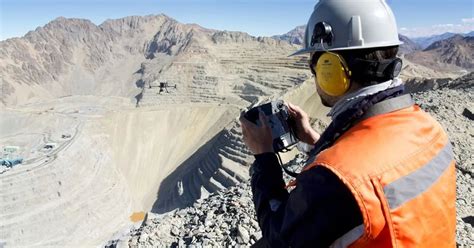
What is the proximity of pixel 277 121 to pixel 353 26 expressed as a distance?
53cm

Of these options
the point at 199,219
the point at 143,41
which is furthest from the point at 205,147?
the point at 143,41

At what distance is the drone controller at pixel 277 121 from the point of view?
1.95 meters

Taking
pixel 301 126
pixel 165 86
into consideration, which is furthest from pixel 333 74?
pixel 165 86

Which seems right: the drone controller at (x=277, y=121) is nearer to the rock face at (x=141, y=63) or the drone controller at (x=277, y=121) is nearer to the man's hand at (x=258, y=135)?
the man's hand at (x=258, y=135)

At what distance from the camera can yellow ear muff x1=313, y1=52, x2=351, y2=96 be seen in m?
1.70

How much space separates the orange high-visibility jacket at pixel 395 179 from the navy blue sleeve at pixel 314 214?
28mm

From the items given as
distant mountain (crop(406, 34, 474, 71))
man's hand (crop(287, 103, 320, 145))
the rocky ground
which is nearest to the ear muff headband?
man's hand (crop(287, 103, 320, 145))

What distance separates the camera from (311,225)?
4.60ft

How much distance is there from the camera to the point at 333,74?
1.71 metres

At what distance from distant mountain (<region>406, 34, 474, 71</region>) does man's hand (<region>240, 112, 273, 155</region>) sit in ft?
331

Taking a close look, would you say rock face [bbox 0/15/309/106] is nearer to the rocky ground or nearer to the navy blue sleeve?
the rocky ground

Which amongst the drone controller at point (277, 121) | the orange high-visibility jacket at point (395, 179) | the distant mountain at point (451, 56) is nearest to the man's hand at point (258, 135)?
the drone controller at point (277, 121)

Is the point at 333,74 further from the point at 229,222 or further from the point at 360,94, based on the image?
the point at 229,222

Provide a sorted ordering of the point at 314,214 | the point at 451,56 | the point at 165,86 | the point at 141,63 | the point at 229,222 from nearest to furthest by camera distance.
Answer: the point at 314,214
the point at 229,222
the point at 165,86
the point at 141,63
the point at 451,56
